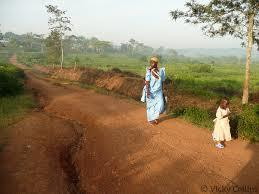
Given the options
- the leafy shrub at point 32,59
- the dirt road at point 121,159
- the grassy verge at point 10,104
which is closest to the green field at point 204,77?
the dirt road at point 121,159

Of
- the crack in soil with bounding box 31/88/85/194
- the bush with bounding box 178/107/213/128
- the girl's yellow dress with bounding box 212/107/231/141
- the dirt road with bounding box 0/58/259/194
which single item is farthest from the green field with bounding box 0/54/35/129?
the girl's yellow dress with bounding box 212/107/231/141

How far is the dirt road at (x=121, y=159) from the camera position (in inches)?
222

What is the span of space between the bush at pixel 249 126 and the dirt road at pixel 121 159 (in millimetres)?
345

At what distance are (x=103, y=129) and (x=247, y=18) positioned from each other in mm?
7039

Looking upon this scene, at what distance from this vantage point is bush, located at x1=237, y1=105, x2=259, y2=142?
825cm

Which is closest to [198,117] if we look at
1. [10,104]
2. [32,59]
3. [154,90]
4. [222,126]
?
[154,90]

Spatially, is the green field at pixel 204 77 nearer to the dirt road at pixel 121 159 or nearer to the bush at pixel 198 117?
the bush at pixel 198 117

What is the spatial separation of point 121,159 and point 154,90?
293 centimetres

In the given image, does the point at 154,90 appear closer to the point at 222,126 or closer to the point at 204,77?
the point at 222,126

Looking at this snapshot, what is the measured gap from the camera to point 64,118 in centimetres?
1109

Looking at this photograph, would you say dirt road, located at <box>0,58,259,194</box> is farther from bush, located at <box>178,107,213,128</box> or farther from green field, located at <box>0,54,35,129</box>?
green field, located at <box>0,54,35,129</box>

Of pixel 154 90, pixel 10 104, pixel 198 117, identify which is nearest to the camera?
pixel 154 90

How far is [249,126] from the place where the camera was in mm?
8422

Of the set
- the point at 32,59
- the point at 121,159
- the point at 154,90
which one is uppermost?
the point at 154,90
